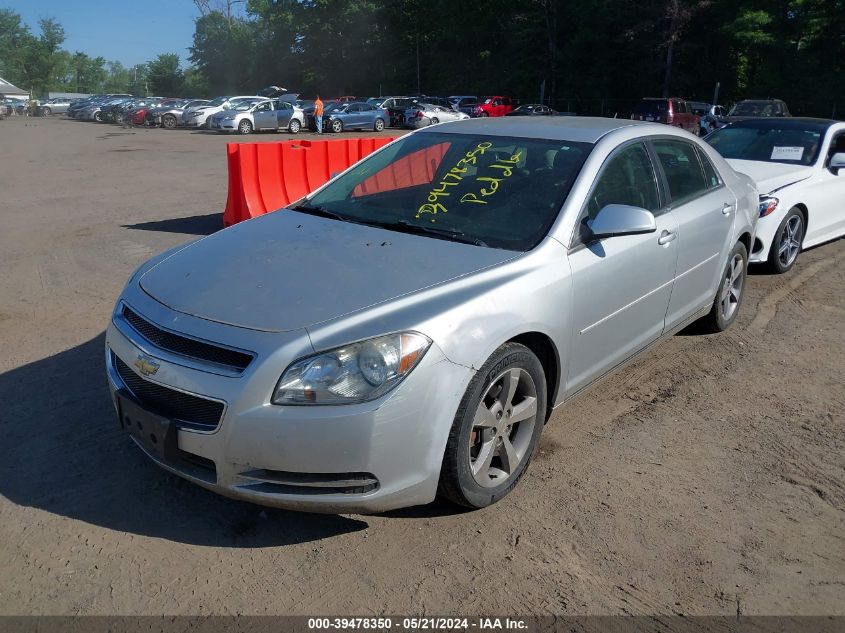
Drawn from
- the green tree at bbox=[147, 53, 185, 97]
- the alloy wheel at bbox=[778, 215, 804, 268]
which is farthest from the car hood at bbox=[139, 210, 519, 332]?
the green tree at bbox=[147, 53, 185, 97]

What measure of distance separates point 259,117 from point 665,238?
3140 cm

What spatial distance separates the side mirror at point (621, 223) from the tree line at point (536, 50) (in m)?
39.9

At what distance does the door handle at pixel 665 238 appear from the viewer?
14.1 feet

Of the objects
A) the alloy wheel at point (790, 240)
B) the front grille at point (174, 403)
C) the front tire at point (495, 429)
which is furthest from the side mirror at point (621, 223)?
the alloy wheel at point (790, 240)

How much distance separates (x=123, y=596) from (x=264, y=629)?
0.58 metres

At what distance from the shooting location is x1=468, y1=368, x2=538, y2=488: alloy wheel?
3.26m

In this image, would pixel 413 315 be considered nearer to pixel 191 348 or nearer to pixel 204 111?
pixel 191 348

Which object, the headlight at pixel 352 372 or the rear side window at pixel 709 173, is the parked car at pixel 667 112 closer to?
the rear side window at pixel 709 173

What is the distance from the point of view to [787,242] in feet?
25.1

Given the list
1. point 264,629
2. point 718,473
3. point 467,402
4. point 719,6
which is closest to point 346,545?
point 264,629

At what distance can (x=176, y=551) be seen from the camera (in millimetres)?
3023

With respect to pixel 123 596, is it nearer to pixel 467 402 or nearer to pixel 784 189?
pixel 467 402

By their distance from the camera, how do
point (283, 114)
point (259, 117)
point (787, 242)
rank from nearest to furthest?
point (787, 242), point (259, 117), point (283, 114)

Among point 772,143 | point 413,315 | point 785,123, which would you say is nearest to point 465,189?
point 413,315
